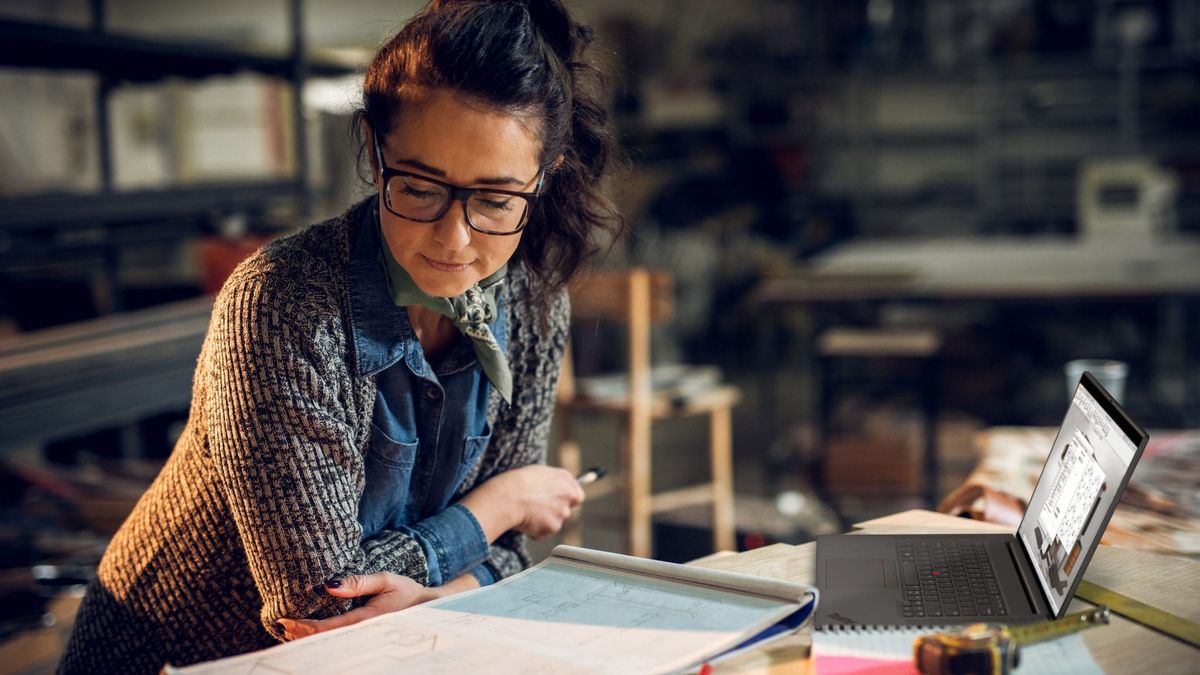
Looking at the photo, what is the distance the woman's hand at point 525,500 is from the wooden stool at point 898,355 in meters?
2.53

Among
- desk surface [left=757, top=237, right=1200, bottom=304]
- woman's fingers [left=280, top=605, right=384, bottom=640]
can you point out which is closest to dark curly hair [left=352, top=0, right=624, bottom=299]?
woman's fingers [left=280, top=605, right=384, bottom=640]

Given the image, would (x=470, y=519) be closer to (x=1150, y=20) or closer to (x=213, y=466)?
(x=213, y=466)

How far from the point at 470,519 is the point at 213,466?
0.95 feet

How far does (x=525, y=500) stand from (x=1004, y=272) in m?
3.65

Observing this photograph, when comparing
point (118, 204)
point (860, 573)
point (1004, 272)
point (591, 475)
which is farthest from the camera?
point (1004, 272)

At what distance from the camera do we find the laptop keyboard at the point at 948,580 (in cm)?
108

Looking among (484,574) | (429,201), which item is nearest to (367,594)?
(484,574)

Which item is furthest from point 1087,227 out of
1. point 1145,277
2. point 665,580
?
point 665,580

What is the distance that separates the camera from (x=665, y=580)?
1085 mm

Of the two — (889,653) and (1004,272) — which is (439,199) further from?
(1004,272)

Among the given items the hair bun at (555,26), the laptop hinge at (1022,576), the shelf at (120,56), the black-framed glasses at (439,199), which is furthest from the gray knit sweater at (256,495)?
the shelf at (120,56)

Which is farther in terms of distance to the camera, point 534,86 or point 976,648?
point 534,86

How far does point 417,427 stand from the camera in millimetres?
1284

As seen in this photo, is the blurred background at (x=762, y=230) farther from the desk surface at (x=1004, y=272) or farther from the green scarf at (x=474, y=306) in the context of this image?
the green scarf at (x=474, y=306)
